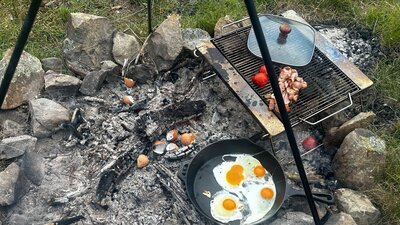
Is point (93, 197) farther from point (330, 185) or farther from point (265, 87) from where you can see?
point (330, 185)

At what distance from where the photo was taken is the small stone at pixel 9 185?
2857 mm

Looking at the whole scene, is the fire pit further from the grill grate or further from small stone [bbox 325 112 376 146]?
small stone [bbox 325 112 376 146]

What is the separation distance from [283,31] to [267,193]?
1.18 metres

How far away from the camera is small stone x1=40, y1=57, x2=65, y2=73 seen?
3.70 meters

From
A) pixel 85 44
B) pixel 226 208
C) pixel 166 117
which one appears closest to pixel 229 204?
pixel 226 208

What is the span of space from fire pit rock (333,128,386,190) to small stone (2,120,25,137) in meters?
2.23

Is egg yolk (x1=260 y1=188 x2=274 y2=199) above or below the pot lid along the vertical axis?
below

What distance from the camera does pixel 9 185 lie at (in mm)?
2889

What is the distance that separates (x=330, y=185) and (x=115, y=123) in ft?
5.12

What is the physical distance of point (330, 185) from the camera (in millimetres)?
3232

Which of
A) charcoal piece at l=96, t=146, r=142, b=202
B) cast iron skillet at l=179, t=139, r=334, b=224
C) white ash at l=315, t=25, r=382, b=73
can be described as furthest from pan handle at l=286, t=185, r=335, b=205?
white ash at l=315, t=25, r=382, b=73

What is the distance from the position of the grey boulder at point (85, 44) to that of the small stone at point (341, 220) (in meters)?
2.07

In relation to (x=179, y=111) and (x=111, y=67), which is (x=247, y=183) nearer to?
(x=179, y=111)

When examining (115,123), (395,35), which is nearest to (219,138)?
(115,123)
